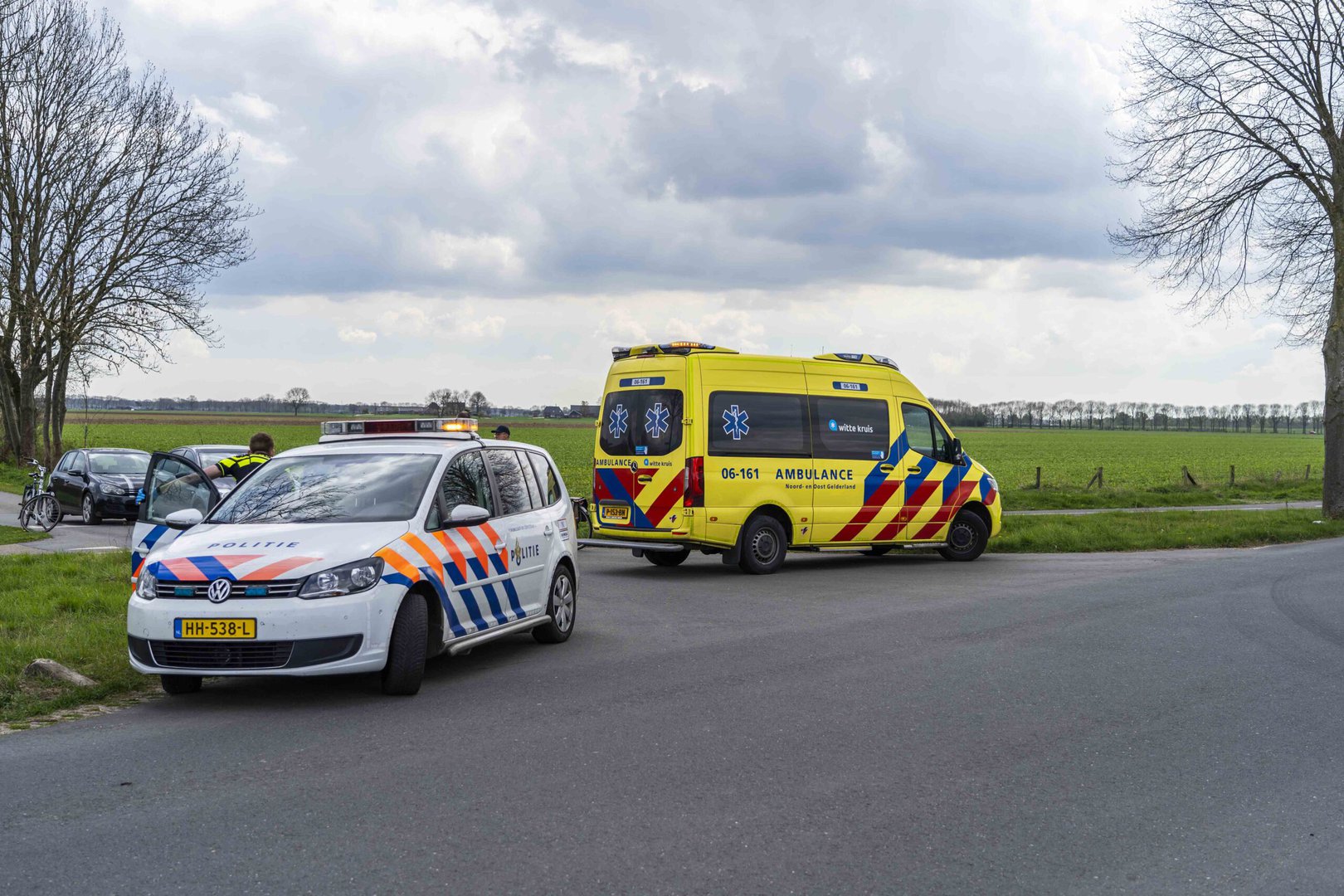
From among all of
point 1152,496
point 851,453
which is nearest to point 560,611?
point 851,453

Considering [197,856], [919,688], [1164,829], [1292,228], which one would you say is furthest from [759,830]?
[1292,228]

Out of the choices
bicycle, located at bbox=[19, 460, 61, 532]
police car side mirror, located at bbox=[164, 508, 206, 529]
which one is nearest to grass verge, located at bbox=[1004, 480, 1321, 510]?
bicycle, located at bbox=[19, 460, 61, 532]

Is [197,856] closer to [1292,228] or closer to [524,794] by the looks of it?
[524,794]

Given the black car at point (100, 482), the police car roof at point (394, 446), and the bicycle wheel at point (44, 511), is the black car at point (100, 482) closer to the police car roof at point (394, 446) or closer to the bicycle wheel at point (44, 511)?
the bicycle wheel at point (44, 511)

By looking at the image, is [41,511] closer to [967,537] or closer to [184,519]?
[184,519]

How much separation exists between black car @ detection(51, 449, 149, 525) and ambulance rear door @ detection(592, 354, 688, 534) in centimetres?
1131

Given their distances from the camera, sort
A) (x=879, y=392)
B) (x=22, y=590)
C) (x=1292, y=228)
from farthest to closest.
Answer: (x=1292, y=228) < (x=879, y=392) < (x=22, y=590)

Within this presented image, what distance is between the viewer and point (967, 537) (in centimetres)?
1720

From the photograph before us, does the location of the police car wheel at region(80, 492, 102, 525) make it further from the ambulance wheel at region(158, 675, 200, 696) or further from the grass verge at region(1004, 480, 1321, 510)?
the grass verge at region(1004, 480, 1321, 510)

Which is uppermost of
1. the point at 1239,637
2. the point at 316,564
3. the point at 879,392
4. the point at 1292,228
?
the point at 1292,228

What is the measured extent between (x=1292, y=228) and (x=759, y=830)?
25849 mm

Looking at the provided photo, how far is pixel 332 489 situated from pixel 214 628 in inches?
59.9

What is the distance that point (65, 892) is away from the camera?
3969 mm

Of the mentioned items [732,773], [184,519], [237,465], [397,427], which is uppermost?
[397,427]
